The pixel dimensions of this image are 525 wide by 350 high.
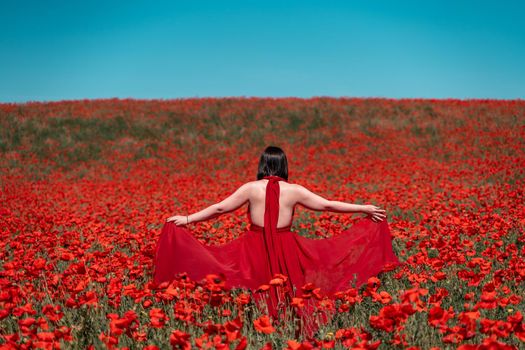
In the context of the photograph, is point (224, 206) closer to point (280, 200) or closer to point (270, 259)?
point (280, 200)

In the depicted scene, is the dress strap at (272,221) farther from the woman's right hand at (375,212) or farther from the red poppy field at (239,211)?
the woman's right hand at (375,212)

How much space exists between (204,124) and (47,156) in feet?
25.6

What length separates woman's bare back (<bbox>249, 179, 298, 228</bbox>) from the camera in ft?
12.2

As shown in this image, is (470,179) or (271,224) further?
(470,179)

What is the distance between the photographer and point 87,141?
20344mm

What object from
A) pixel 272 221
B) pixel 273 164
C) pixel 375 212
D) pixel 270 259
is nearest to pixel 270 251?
pixel 270 259

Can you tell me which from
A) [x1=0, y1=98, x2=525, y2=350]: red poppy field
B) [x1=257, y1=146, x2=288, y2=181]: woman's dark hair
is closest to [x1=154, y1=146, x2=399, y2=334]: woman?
[x1=257, y1=146, x2=288, y2=181]: woman's dark hair

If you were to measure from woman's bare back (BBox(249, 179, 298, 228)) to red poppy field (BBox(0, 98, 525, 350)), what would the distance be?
2.32ft

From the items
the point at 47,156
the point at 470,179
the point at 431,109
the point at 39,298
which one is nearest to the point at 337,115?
the point at 431,109

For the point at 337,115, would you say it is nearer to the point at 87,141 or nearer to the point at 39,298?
the point at 87,141

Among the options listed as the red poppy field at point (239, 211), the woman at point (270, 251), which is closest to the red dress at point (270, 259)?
the woman at point (270, 251)

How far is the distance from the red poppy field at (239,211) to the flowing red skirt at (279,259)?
22cm

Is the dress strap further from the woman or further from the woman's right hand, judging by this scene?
the woman's right hand

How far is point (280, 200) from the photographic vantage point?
3.73 metres
